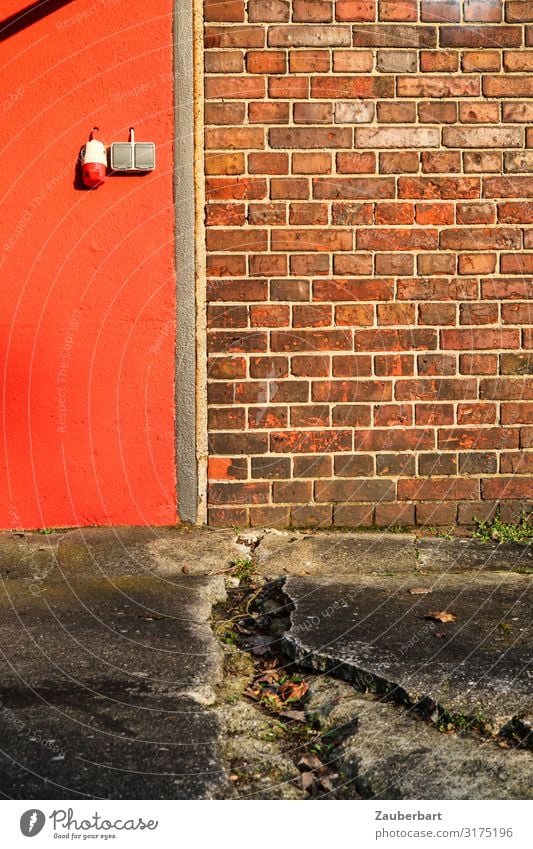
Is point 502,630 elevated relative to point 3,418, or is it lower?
lower

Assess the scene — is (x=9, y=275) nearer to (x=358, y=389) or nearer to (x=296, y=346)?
(x=296, y=346)

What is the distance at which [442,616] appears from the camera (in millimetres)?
2887

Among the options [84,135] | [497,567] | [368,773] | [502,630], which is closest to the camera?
[368,773]

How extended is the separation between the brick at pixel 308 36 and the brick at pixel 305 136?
0.35m

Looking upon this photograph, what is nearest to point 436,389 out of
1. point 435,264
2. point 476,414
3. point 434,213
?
point 476,414

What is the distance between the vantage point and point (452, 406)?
3.92 meters

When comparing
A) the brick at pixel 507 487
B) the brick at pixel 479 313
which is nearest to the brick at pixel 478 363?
the brick at pixel 479 313

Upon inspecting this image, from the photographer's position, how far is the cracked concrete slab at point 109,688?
1902mm

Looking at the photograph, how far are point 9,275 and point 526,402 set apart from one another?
2349mm

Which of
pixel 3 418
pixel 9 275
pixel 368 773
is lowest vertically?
pixel 368 773

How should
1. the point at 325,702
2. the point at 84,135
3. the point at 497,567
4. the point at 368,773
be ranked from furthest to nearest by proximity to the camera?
1. the point at 84,135
2. the point at 497,567
3. the point at 325,702
4. the point at 368,773

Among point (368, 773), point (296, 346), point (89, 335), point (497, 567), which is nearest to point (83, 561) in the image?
point (89, 335)

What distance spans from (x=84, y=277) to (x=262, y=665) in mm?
1958

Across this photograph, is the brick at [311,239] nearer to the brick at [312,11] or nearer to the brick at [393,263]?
the brick at [393,263]
